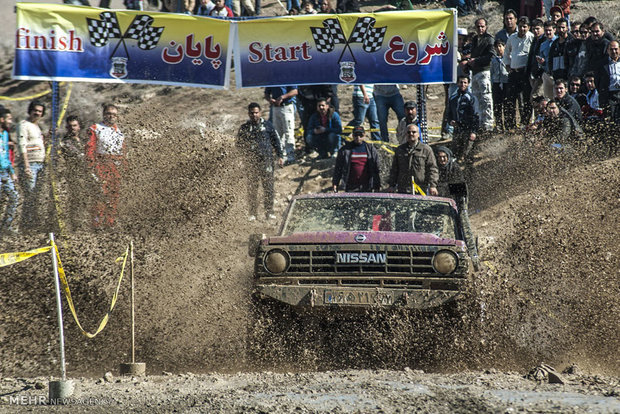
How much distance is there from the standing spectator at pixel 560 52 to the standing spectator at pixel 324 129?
368cm

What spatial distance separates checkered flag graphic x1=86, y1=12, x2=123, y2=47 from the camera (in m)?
12.2

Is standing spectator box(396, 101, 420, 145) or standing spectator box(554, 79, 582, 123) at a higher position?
standing spectator box(554, 79, 582, 123)

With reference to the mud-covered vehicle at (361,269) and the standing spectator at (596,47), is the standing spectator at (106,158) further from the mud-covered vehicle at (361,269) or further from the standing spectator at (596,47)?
the standing spectator at (596,47)

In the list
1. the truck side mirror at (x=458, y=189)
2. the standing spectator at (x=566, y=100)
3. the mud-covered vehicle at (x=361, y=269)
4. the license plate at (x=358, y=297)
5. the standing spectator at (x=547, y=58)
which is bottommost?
the license plate at (x=358, y=297)

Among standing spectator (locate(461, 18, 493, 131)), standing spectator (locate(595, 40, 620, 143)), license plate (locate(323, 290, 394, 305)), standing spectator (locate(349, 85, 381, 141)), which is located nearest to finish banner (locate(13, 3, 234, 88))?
standing spectator (locate(349, 85, 381, 141))

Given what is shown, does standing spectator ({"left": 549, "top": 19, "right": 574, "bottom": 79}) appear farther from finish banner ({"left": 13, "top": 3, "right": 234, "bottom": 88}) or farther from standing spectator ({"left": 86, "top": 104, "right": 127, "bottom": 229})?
standing spectator ({"left": 86, "top": 104, "right": 127, "bottom": 229})

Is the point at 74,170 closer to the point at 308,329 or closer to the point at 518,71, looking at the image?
the point at 308,329

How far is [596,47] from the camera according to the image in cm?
1311

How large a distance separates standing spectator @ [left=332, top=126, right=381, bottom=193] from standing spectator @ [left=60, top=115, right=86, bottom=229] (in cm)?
373

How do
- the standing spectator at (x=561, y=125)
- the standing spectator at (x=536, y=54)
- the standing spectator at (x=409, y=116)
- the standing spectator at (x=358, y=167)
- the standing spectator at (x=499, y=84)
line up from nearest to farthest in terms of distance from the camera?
1. the standing spectator at (x=358, y=167)
2. the standing spectator at (x=561, y=125)
3. the standing spectator at (x=409, y=116)
4. the standing spectator at (x=536, y=54)
5. the standing spectator at (x=499, y=84)

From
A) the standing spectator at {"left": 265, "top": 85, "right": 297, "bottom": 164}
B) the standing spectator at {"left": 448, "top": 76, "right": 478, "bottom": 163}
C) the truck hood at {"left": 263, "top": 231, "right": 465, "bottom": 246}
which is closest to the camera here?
the truck hood at {"left": 263, "top": 231, "right": 465, "bottom": 246}

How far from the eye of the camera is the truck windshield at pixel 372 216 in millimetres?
8242

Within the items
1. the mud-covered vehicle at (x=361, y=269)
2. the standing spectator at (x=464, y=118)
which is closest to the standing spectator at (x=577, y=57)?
the standing spectator at (x=464, y=118)

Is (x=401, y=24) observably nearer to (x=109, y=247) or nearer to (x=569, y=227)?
(x=569, y=227)
